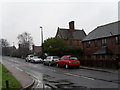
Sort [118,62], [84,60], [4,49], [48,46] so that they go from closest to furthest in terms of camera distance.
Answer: [118,62], [84,60], [48,46], [4,49]

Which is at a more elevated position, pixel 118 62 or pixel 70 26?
pixel 70 26

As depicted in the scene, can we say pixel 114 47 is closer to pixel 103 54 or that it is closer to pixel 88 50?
pixel 103 54

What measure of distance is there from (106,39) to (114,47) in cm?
250

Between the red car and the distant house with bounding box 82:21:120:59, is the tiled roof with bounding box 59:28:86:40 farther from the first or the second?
the red car

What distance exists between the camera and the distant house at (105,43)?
3467 cm

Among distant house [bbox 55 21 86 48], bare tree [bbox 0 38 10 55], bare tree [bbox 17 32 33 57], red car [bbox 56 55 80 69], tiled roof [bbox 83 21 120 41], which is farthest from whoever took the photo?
bare tree [bbox 0 38 10 55]

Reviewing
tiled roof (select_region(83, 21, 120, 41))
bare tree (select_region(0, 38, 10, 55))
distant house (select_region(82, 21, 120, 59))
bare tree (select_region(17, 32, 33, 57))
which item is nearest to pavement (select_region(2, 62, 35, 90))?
distant house (select_region(82, 21, 120, 59))

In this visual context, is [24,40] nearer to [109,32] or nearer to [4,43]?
[4,43]

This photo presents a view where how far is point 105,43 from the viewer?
3731cm

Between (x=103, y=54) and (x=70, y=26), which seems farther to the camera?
(x=70, y=26)

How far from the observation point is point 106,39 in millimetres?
36781

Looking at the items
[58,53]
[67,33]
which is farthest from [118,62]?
[67,33]

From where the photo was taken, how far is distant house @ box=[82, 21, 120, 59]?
114 feet

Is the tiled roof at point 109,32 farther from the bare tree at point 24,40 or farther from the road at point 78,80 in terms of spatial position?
the bare tree at point 24,40
